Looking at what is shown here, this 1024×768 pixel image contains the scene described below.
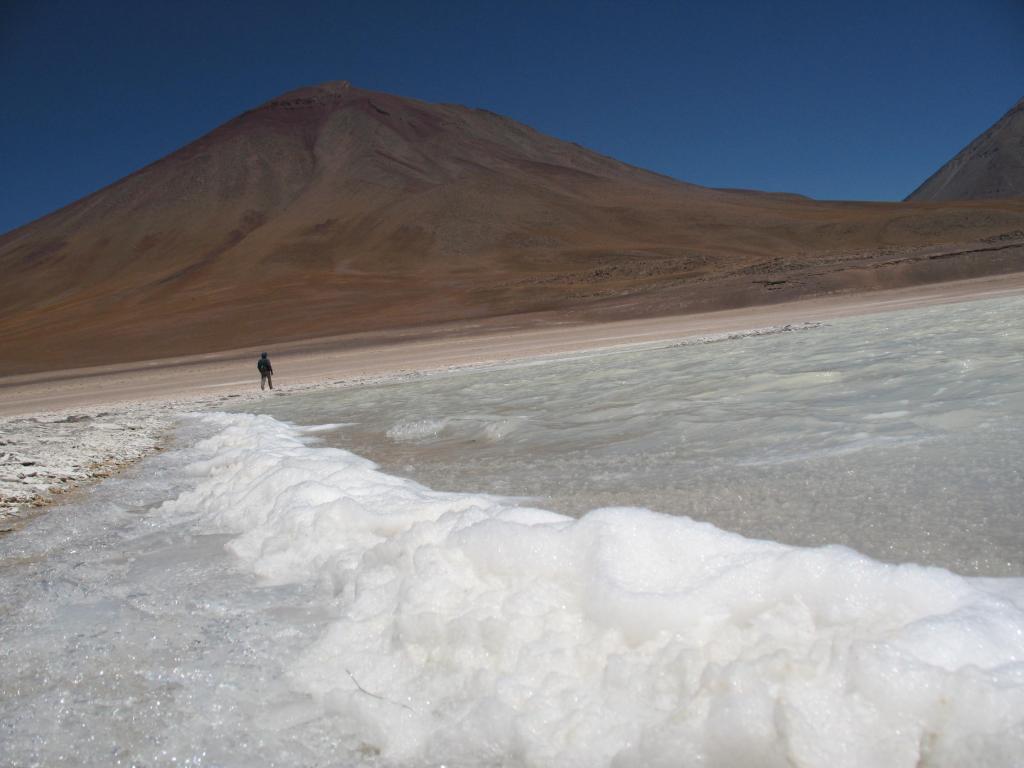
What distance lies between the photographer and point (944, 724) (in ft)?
5.35

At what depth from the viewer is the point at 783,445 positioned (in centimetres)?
472

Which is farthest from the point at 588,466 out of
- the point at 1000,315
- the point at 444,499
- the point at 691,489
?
the point at 1000,315

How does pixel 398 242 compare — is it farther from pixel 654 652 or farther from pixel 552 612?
pixel 654 652

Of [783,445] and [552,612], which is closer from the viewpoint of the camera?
[552,612]

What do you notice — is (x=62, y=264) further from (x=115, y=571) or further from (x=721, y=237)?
(x=115, y=571)

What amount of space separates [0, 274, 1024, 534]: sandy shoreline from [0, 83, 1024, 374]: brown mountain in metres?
5.53

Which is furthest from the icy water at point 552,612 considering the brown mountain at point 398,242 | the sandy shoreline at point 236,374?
the brown mountain at point 398,242

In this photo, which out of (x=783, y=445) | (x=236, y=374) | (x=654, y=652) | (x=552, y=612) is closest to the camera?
(x=654, y=652)

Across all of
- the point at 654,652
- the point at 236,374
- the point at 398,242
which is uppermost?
the point at 398,242

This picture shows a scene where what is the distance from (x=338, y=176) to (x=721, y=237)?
60060 millimetres

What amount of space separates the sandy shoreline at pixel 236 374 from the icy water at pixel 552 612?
2595 mm

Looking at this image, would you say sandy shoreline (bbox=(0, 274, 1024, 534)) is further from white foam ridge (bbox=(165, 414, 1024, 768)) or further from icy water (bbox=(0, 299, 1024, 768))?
white foam ridge (bbox=(165, 414, 1024, 768))

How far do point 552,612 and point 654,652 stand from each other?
0.40 meters

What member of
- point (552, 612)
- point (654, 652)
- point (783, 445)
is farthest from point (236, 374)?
point (654, 652)
